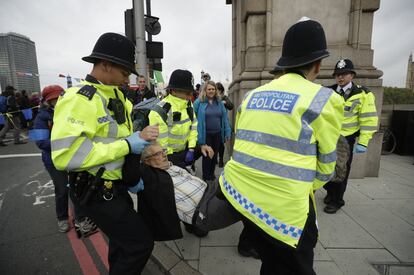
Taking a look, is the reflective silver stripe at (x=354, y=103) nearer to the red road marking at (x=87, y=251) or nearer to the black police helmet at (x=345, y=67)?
the black police helmet at (x=345, y=67)

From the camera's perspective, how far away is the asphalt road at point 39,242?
102 inches

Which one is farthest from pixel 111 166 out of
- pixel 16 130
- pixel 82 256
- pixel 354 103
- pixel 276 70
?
pixel 16 130

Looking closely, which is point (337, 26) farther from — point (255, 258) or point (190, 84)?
point (255, 258)

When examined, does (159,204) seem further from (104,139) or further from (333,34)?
(333,34)

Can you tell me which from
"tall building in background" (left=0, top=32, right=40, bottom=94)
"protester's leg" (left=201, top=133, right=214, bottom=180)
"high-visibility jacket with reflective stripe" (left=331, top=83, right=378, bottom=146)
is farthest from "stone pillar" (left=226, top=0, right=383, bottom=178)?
"tall building in background" (left=0, top=32, right=40, bottom=94)

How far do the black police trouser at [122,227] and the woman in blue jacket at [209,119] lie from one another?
2.52m

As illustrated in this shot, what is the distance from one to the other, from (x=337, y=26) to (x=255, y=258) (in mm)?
4681

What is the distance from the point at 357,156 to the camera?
4602mm

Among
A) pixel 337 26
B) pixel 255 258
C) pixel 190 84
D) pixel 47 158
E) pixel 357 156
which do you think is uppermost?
pixel 337 26

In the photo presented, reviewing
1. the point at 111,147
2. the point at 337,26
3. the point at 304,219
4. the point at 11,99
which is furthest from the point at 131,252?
the point at 11,99

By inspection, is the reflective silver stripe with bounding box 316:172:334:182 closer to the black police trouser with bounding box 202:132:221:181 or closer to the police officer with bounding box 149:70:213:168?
the police officer with bounding box 149:70:213:168

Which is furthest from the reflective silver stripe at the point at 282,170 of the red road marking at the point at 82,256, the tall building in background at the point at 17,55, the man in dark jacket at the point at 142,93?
the tall building in background at the point at 17,55

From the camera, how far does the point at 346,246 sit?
2686mm

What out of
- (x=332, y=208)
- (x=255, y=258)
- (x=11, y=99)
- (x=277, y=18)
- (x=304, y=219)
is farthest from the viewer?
(x=11, y=99)
